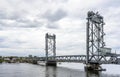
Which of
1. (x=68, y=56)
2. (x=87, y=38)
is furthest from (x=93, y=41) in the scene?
(x=68, y=56)

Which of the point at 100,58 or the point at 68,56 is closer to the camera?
the point at 100,58

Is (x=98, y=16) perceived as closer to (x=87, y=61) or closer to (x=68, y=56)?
(x=87, y=61)

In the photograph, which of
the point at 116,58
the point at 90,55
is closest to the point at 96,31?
the point at 90,55

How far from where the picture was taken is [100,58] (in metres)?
139

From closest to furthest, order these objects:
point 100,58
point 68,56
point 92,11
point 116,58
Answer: point 116,58 → point 100,58 → point 92,11 → point 68,56

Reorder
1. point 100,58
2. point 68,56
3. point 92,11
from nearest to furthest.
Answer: point 100,58 < point 92,11 < point 68,56

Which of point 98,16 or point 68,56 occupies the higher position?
point 98,16

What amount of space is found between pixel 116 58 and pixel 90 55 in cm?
1919

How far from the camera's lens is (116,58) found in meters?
129

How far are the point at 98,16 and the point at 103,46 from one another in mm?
17409

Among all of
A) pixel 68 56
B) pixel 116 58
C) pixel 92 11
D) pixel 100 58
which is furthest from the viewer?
pixel 68 56

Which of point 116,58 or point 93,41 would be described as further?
point 93,41

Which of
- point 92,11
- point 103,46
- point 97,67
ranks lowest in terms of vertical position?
point 97,67

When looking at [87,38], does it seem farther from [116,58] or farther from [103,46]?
[116,58]
